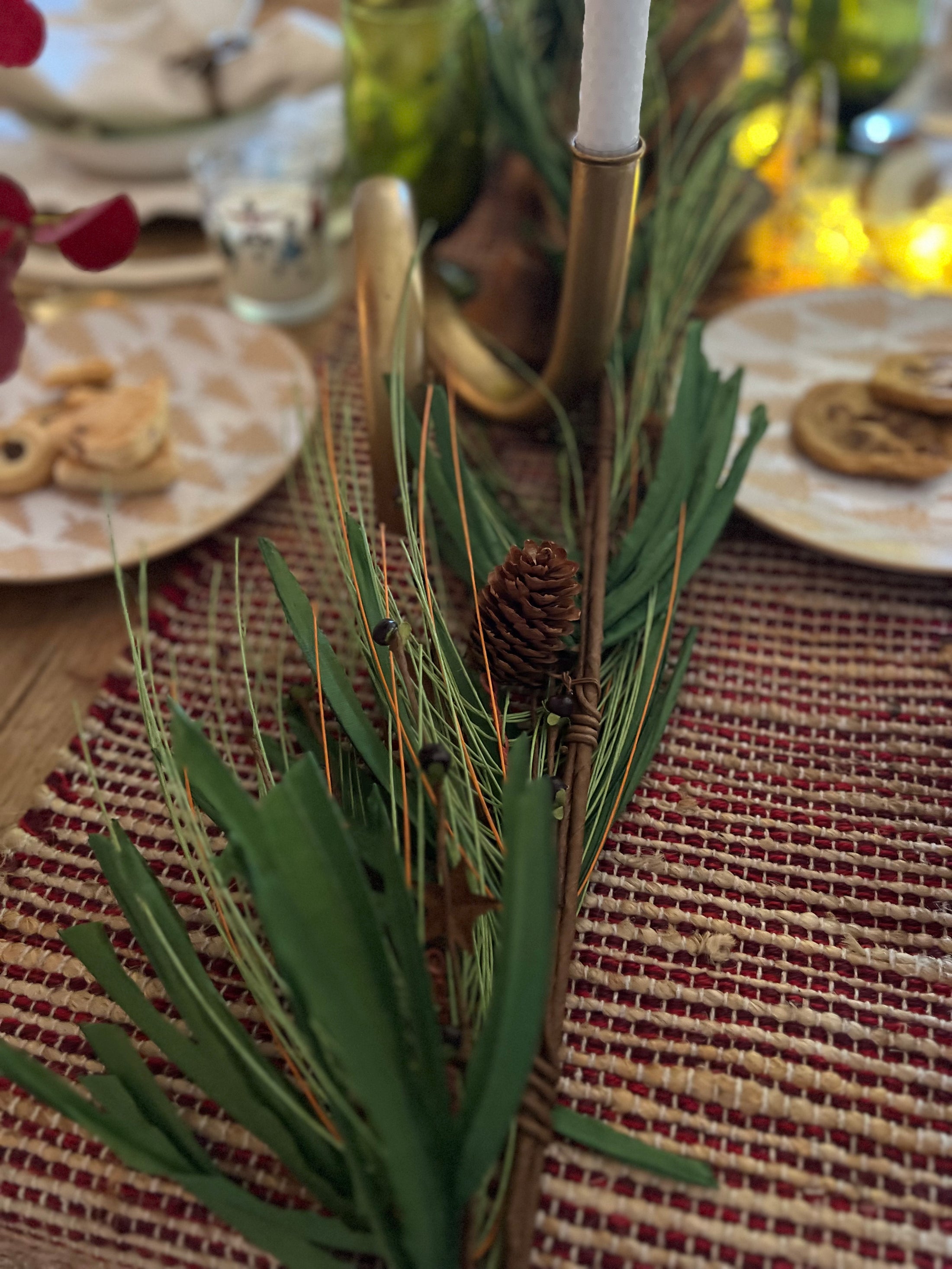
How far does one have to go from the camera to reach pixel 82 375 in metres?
0.55

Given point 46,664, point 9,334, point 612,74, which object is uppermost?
point 612,74

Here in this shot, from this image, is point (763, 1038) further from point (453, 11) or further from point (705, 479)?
point (453, 11)

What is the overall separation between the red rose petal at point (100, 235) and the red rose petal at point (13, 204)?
2 centimetres

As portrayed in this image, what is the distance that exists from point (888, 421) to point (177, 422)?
0.37 m

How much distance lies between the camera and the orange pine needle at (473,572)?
336mm

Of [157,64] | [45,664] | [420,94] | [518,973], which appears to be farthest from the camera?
[157,64]

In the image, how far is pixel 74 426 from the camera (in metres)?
0.50

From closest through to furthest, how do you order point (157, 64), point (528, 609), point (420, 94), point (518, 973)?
point (518, 973), point (528, 609), point (420, 94), point (157, 64)

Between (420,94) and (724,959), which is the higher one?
(420,94)

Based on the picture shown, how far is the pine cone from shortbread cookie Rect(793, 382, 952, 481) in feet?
0.65

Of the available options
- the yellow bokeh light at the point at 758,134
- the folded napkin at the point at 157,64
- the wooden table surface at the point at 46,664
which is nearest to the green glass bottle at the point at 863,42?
the yellow bokeh light at the point at 758,134

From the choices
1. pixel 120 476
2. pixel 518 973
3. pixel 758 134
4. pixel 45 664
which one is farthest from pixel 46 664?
pixel 758 134

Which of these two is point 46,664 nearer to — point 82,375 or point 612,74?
point 82,375

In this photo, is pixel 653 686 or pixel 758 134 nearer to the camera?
pixel 653 686
